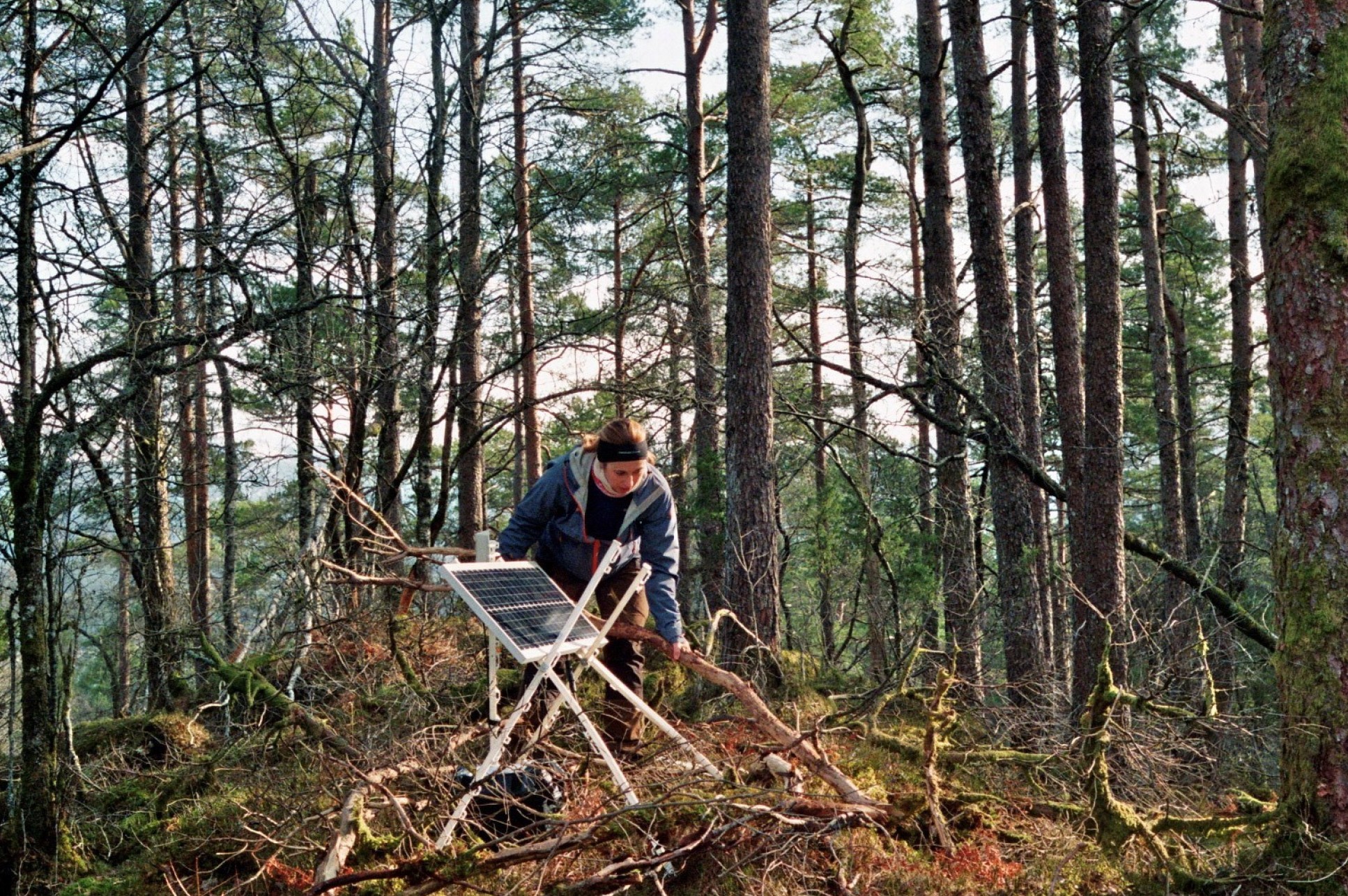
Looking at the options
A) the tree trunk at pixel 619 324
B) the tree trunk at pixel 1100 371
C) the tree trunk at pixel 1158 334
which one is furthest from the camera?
the tree trunk at pixel 1158 334

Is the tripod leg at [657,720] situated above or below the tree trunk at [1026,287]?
below

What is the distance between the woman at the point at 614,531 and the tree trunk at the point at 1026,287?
21.4 ft

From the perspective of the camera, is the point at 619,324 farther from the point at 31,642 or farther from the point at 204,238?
the point at 31,642

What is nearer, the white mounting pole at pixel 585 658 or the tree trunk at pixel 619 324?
the white mounting pole at pixel 585 658

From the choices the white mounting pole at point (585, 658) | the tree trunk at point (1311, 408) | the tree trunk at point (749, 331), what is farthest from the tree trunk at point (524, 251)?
the tree trunk at point (1311, 408)

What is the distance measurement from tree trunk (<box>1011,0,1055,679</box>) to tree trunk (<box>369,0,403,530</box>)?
6.41 meters

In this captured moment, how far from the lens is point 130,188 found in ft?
33.5

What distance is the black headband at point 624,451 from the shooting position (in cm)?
486

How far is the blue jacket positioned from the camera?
5047 mm

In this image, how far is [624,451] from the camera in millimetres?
4855

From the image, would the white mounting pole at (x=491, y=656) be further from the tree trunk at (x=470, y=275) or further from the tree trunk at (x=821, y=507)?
the tree trunk at (x=470, y=275)

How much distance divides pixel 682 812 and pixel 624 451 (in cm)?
164

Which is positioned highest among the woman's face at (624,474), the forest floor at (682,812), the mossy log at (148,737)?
the woman's face at (624,474)

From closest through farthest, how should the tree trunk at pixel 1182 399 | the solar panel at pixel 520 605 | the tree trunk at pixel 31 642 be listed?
the solar panel at pixel 520 605, the tree trunk at pixel 31 642, the tree trunk at pixel 1182 399
